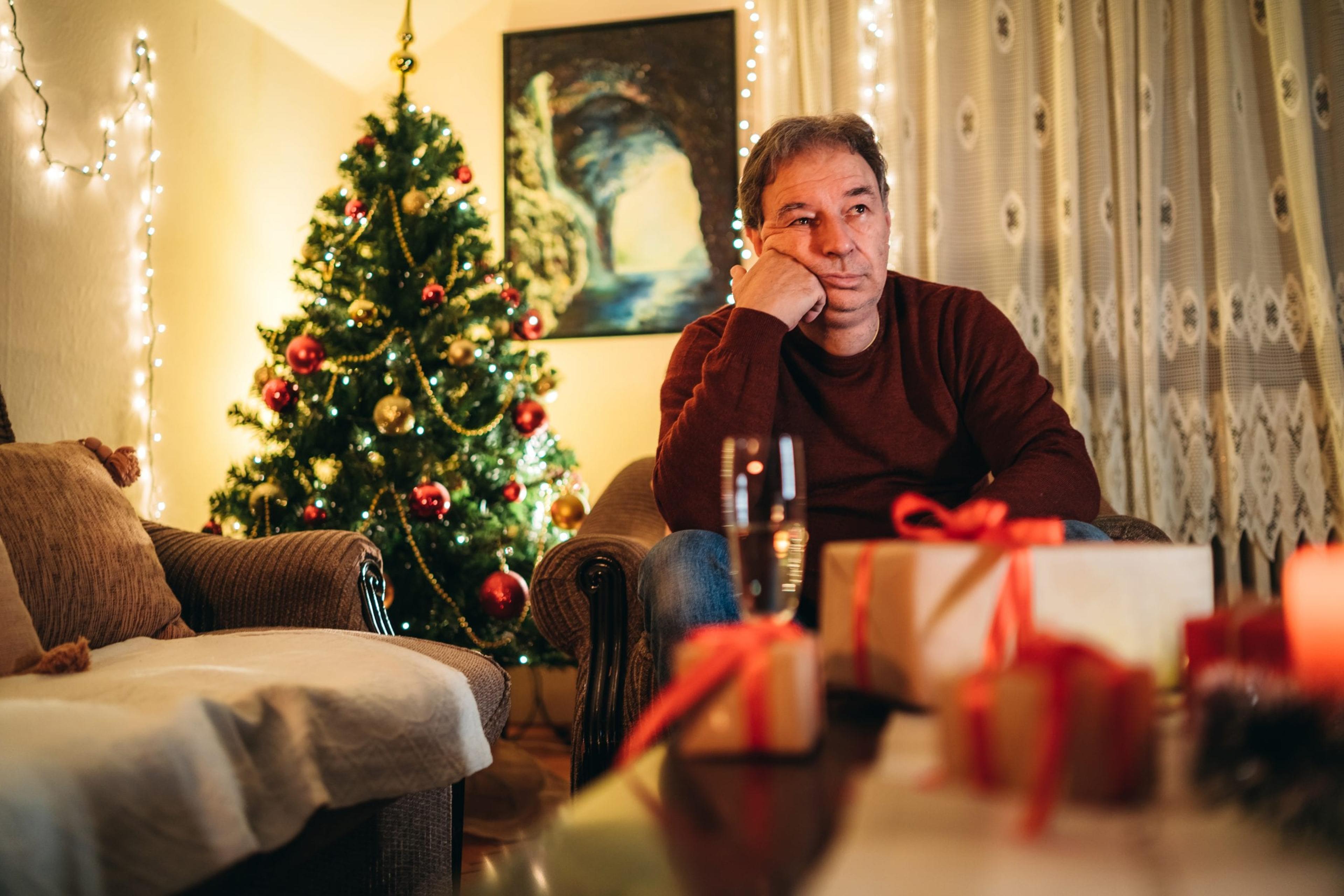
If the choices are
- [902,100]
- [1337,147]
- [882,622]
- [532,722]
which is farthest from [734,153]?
[882,622]

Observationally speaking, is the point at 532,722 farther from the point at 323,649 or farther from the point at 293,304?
the point at 323,649

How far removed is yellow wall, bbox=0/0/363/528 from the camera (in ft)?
7.43

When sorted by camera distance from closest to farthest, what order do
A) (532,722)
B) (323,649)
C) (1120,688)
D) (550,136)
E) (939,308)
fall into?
(1120,688), (323,649), (939,308), (532,722), (550,136)

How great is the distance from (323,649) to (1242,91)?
2.60 metres

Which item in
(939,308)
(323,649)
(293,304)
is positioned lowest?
(323,649)

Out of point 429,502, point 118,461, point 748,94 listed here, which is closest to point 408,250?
point 429,502

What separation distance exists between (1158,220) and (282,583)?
231cm

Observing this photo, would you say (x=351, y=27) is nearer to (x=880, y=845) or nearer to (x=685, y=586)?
(x=685, y=586)

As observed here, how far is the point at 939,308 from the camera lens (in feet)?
5.26

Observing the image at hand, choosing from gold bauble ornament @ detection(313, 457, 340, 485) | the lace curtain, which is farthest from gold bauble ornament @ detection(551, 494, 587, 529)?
the lace curtain

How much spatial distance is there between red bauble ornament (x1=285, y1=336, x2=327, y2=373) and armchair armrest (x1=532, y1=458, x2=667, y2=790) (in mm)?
1311

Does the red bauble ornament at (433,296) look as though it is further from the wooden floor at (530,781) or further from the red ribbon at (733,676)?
the red ribbon at (733,676)

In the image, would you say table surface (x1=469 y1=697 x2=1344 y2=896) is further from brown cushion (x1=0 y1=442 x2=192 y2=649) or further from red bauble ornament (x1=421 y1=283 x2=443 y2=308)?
red bauble ornament (x1=421 y1=283 x2=443 y2=308)

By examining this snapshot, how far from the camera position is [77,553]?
4.66ft
